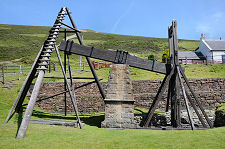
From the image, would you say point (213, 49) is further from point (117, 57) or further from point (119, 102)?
point (119, 102)

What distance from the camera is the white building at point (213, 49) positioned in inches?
1415

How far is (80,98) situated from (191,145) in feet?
35.4

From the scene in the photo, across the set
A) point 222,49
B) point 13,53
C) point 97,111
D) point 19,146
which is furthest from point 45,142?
point 13,53

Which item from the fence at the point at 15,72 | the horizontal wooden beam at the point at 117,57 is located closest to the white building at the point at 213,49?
the fence at the point at 15,72

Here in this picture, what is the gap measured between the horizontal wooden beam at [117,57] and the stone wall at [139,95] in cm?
598

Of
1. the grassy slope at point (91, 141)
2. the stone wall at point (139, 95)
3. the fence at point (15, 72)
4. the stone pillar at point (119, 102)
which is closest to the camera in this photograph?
the grassy slope at point (91, 141)

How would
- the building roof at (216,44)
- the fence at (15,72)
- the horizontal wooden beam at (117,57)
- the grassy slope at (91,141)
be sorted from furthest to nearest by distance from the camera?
the building roof at (216,44), the fence at (15,72), the horizontal wooden beam at (117,57), the grassy slope at (91,141)

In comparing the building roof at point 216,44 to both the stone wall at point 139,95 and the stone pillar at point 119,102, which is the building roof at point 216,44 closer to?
the stone wall at point 139,95

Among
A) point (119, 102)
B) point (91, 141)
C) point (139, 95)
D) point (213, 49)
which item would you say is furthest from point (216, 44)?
point (91, 141)

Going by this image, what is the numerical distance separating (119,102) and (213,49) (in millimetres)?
33426

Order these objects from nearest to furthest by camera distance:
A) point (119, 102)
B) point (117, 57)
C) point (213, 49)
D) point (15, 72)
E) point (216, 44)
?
1. point (119, 102)
2. point (117, 57)
3. point (15, 72)
4. point (213, 49)
5. point (216, 44)

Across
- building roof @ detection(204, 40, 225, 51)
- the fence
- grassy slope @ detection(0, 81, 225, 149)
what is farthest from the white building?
grassy slope @ detection(0, 81, 225, 149)

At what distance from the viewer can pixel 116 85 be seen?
31.1 ft

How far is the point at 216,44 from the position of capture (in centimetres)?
3809
